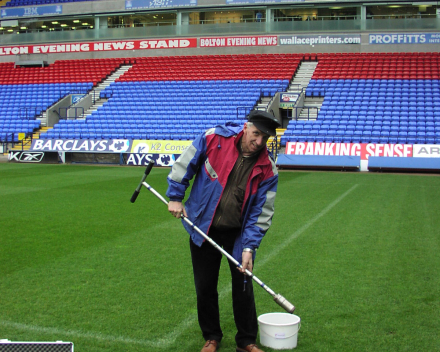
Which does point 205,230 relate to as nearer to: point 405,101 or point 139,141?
point 139,141

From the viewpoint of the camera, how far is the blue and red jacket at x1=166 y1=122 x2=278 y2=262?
4.13 metres

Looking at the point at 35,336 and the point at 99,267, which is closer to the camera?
the point at 35,336

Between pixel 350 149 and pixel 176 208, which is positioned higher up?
pixel 176 208

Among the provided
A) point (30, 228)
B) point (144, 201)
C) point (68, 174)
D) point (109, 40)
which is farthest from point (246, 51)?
point (30, 228)

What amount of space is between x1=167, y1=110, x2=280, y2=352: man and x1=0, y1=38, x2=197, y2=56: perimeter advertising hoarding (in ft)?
112

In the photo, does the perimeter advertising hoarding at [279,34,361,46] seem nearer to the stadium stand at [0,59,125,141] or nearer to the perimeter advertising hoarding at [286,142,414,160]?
the stadium stand at [0,59,125,141]

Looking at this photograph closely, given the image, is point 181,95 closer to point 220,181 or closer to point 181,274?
point 181,274

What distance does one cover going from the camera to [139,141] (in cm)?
2514

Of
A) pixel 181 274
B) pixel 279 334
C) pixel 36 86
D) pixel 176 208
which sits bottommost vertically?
pixel 181 274

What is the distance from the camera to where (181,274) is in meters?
6.43

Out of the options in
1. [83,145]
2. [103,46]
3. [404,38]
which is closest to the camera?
[83,145]

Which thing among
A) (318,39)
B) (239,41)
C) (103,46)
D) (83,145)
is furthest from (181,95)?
(103,46)

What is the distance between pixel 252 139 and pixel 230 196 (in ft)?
1.58

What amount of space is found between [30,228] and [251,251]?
6.08m
